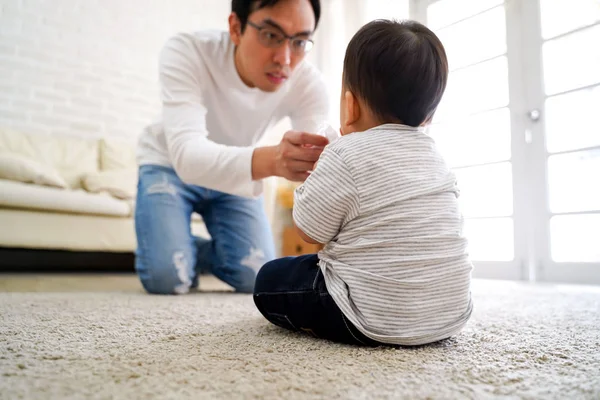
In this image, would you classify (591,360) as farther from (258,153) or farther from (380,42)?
(258,153)

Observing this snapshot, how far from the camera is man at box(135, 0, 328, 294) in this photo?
4.09 feet

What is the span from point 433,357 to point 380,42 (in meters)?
0.49

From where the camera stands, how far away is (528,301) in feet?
4.90

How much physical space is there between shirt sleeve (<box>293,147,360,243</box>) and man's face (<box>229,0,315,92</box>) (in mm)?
671

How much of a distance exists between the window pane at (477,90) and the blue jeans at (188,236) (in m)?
2.11

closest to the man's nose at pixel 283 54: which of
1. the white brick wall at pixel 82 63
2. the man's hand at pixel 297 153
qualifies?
the man's hand at pixel 297 153

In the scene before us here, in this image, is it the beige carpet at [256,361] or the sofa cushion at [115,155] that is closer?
the beige carpet at [256,361]

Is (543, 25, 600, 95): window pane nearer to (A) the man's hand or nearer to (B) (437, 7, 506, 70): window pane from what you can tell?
(B) (437, 7, 506, 70): window pane

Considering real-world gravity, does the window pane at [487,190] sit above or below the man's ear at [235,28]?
below

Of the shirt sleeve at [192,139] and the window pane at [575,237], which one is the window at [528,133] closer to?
the window pane at [575,237]

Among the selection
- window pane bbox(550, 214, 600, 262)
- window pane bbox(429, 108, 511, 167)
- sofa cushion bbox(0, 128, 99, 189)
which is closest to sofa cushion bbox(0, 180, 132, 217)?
sofa cushion bbox(0, 128, 99, 189)

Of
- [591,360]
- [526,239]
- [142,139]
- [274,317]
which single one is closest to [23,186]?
[142,139]

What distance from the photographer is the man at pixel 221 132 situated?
4.09ft

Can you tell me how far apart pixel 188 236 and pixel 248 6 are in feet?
2.59
